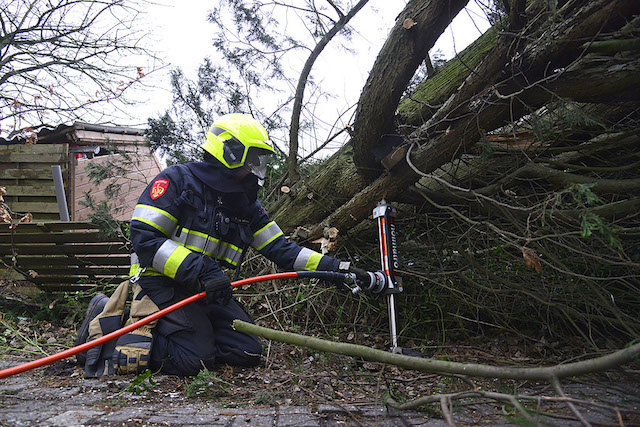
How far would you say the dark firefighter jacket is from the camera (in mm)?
3000

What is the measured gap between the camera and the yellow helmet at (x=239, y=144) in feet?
10.7

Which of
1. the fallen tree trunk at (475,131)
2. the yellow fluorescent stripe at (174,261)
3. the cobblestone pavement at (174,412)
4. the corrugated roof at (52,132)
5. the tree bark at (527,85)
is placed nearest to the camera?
the cobblestone pavement at (174,412)

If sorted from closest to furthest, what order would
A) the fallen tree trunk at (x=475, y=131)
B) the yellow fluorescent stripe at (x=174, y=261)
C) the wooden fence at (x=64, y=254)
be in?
the fallen tree trunk at (x=475, y=131) → the yellow fluorescent stripe at (x=174, y=261) → the wooden fence at (x=64, y=254)

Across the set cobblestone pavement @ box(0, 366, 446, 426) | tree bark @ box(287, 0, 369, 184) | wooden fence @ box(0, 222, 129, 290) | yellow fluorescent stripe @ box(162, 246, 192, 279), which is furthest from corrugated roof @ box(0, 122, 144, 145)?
cobblestone pavement @ box(0, 366, 446, 426)

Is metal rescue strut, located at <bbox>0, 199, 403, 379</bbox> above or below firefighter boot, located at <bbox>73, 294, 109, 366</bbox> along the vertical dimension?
below

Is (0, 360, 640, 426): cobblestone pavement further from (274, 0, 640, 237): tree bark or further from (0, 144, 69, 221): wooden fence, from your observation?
(0, 144, 69, 221): wooden fence

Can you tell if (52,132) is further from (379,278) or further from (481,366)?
(481,366)

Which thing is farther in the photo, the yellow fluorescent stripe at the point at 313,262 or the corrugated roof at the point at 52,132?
the corrugated roof at the point at 52,132

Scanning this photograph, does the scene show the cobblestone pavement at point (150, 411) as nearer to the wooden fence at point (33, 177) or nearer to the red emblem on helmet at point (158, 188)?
the red emblem on helmet at point (158, 188)

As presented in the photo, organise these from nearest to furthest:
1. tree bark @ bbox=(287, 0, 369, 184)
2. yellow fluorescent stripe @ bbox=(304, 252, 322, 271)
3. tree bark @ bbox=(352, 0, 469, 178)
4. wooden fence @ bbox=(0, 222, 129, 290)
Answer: tree bark @ bbox=(352, 0, 469, 178) → yellow fluorescent stripe @ bbox=(304, 252, 322, 271) → wooden fence @ bbox=(0, 222, 129, 290) → tree bark @ bbox=(287, 0, 369, 184)

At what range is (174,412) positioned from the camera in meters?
2.16

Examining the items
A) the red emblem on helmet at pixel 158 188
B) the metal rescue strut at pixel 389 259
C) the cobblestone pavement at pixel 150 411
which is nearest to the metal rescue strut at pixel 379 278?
the metal rescue strut at pixel 389 259

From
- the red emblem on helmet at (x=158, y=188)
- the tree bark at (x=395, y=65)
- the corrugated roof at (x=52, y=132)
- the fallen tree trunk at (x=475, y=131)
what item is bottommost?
the fallen tree trunk at (x=475, y=131)

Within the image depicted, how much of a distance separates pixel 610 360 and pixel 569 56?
6.40ft
